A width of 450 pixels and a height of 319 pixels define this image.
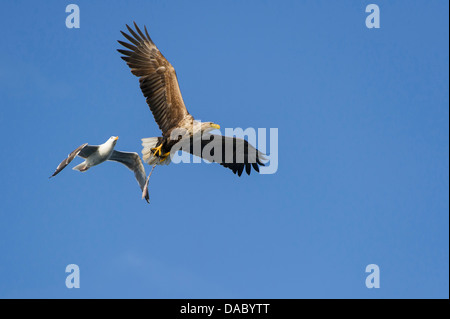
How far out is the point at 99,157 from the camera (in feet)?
42.2

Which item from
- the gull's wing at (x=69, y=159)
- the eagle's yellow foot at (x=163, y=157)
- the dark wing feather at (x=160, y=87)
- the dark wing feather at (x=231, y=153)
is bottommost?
the gull's wing at (x=69, y=159)

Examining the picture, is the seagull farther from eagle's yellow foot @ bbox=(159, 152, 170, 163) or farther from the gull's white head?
eagle's yellow foot @ bbox=(159, 152, 170, 163)

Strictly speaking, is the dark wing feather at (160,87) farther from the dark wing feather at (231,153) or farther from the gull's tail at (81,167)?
the gull's tail at (81,167)

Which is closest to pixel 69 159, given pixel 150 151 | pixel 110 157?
pixel 150 151

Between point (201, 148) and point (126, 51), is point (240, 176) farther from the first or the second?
point (126, 51)

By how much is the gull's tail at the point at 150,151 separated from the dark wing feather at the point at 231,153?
2.93 ft

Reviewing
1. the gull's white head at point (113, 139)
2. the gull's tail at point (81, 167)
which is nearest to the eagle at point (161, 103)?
the gull's white head at point (113, 139)

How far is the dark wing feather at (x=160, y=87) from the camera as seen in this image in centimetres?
1264

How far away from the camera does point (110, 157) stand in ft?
45.2

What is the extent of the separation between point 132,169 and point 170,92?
239 cm

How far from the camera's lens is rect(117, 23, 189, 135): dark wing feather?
41.5ft

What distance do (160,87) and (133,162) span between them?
7.16 feet
